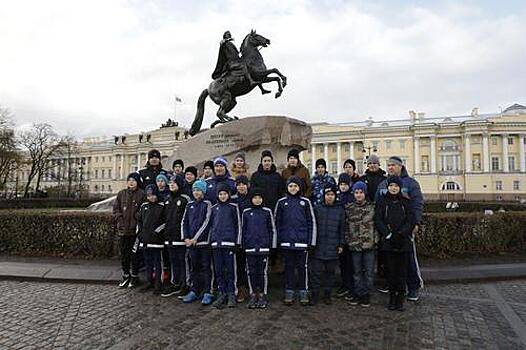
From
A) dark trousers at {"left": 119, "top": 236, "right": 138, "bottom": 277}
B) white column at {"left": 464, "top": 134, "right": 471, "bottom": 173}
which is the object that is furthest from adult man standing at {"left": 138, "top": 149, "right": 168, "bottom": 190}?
white column at {"left": 464, "top": 134, "right": 471, "bottom": 173}

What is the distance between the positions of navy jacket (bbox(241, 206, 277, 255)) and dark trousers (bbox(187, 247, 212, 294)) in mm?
620

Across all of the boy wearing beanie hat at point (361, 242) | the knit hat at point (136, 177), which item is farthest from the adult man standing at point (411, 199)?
the knit hat at point (136, 177)

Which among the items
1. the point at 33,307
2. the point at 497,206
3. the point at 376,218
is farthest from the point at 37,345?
the point at 497,206

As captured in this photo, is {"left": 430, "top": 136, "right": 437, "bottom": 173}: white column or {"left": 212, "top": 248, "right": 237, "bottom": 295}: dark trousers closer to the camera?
{"left": 212, "top": 248, "right": 237, "bottom": 295}: dark trousers

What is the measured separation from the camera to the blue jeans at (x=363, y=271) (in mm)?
5367

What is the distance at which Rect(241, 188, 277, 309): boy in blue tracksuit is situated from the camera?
5309 mm

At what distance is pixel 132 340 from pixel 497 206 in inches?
874

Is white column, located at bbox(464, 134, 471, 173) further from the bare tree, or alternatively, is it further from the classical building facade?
the bare tree

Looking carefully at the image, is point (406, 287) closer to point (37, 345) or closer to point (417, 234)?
point (417, 234)

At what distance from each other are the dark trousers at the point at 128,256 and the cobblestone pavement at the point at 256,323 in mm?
495

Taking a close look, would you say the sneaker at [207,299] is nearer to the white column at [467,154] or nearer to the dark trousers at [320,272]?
the dark trousers at [320,272]

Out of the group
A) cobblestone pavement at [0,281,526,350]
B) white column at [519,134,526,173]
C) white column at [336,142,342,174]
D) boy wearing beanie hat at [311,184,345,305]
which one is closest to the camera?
cobblestone pavement at [0,281,526,350]

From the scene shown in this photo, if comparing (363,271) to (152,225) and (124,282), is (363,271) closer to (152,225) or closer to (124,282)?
(152,225)

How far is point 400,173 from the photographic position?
5.68 metres
